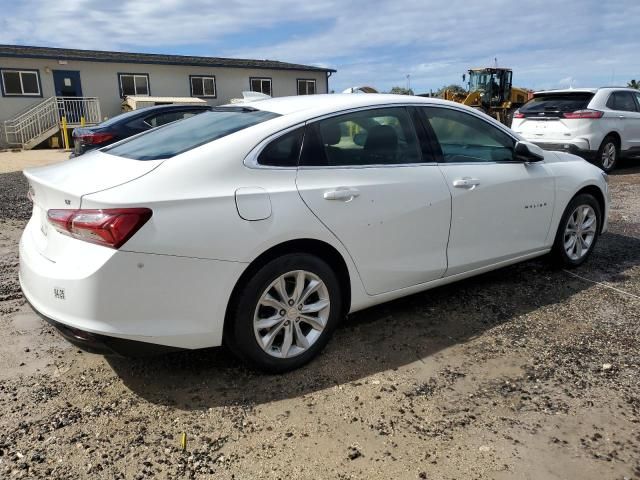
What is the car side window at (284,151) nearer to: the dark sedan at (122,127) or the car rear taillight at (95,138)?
the dark sedan at (122,127)

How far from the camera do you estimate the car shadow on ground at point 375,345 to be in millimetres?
3029

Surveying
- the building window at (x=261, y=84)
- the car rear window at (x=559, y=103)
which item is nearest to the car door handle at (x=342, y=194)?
the car rear window at (x=559, y=103)

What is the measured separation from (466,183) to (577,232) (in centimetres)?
180

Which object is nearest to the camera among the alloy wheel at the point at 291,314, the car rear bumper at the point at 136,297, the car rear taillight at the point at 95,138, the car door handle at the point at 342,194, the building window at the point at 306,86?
the car rear bumper at the point at 136,297

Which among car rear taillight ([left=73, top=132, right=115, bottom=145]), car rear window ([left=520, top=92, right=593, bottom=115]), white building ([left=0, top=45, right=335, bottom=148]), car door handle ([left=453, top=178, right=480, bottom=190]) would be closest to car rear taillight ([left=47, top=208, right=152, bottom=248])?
car door handle ([left=453, top=178, right=480, bottom=190])

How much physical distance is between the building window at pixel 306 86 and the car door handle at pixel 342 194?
26029mm

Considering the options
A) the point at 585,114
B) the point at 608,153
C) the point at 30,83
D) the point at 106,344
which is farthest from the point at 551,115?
the point at 30,83

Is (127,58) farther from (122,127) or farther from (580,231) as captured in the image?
(580,231)

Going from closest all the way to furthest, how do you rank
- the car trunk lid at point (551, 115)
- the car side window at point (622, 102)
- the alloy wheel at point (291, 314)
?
the alloy wheel at point (291, 314) → the car trunk lid at point (551, 115) → the car side window at point (622, 102)

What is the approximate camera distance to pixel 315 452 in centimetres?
251

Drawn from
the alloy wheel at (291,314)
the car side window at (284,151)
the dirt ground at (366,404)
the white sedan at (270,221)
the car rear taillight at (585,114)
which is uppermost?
the car rear taillight at (585,114)

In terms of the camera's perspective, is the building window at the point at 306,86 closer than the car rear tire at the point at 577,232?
No

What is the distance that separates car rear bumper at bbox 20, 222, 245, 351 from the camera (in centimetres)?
256

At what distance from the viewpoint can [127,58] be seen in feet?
76.7
